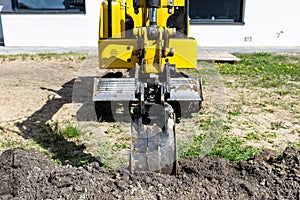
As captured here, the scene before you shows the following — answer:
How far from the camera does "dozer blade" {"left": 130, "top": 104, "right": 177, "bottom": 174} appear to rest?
3.64 metres

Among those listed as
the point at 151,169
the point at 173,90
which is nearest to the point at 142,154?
the point at 151,169

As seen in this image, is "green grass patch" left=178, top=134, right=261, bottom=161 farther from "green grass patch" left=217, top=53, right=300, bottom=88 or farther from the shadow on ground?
"green grass patch" left=217, top=53, right=300, bottom=88

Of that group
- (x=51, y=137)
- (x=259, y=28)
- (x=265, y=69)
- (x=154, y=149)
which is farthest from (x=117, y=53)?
(x=259, y=28)

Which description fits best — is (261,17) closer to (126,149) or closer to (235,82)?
(235,82)

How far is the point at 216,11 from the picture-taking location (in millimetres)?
14453

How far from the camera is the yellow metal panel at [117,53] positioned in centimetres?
584

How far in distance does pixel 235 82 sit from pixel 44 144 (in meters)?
4.93

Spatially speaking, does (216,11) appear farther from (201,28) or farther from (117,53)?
(117,53)

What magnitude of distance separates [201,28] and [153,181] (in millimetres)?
11151

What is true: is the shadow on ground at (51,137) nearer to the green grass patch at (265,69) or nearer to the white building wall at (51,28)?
the green grass patch at (265,69)

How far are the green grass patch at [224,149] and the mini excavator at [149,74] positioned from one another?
Result: 458mm

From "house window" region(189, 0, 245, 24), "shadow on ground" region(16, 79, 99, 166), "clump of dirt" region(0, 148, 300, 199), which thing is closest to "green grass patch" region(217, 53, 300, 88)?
"house window" region(189, 0, 245, 24)

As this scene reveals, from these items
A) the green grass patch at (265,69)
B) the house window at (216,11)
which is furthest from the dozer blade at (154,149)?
the house window at (216,11)

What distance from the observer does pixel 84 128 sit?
231 inches
